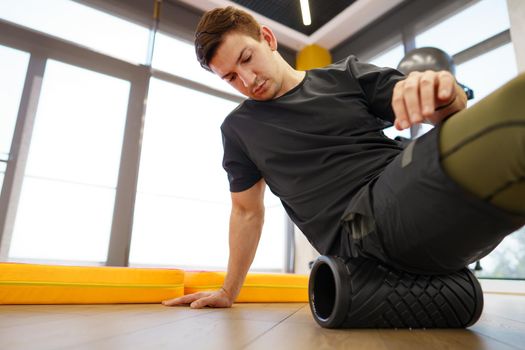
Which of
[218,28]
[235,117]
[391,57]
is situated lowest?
[235,117]

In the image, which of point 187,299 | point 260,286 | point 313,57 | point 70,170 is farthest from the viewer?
point 313,57

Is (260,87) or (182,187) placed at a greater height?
(182,187)

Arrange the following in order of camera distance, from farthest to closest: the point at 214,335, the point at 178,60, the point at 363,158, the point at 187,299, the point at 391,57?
1. the point at 391,57
2. the point at 178,60
3. the point at 187,299
4. the point at 363,158
5. the point at 214,335

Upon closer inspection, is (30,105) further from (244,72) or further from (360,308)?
(360,308)

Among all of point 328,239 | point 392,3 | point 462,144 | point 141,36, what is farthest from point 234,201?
point 392,3

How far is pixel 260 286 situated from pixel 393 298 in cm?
98

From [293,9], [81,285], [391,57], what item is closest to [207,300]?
[81,285]

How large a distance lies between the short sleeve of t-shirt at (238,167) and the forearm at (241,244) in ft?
0.37

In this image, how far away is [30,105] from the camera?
2922 mm

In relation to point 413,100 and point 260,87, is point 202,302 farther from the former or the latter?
point 413,100

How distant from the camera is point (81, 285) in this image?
54.0 inches

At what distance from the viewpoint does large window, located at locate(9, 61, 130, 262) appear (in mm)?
2869

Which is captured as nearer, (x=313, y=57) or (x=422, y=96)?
(x=422, y=96)

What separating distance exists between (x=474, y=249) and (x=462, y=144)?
0.26 m
